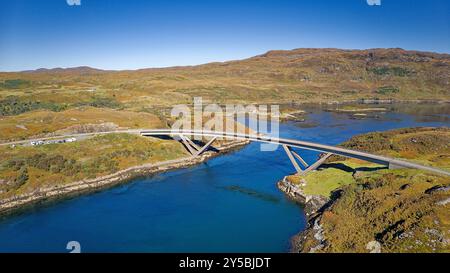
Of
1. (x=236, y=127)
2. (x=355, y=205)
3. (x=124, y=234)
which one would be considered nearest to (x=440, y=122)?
(x=236, y=127)

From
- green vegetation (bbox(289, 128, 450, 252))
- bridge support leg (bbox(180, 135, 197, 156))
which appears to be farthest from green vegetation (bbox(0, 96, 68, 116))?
green vegetation (bbox(289, 128, 450, 252))

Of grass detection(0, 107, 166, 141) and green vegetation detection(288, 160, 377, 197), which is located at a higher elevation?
grass detection(0, 107, 166, 141)

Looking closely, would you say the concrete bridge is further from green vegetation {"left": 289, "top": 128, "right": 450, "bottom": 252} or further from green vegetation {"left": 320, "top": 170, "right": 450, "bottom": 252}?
green vegetation {"left": 320, "top": 170, "right": 450, "bottom": 252}

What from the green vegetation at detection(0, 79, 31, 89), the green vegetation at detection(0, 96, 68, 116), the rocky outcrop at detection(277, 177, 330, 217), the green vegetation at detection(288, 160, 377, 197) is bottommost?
the rocky outcrop at detection(277, 177, 330, 217)

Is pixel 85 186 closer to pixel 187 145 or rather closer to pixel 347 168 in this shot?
pixel 187 145

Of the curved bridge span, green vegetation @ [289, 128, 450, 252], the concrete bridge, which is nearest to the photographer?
green vegetation @ [289, 128, 450, 252]

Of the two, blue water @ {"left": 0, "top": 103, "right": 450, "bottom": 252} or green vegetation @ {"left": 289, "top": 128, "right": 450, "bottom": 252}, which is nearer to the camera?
green vegetation @ {"left": 289, "top": 128, "right": 450, "bottom": 252}

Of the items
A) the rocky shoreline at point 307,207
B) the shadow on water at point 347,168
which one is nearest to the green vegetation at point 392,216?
the rocky shoreline at point 307,207
